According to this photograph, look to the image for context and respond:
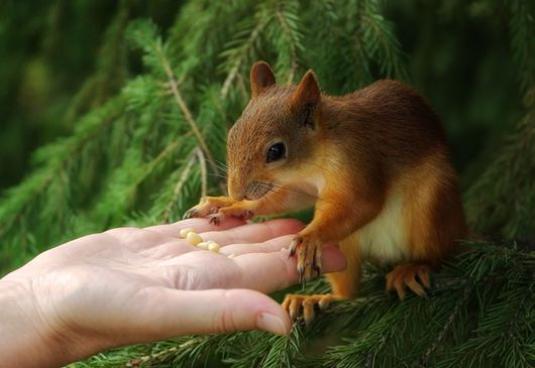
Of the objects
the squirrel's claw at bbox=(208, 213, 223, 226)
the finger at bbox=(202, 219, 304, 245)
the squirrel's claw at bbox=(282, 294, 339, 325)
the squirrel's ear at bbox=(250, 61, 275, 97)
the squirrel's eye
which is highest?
the squirrel's ear at bbox=(250, 61, 275, 97)

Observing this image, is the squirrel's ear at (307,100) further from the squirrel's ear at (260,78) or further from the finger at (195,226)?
the finger at (195,226)

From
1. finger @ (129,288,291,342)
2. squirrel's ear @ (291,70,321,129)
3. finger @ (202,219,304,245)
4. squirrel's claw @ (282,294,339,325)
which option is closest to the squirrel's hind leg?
squirrel's claw @ (282,294,339,325)

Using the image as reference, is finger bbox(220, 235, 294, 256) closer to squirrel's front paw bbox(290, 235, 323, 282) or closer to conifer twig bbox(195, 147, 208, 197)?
squirrel's front paw bbox(290, 235, 323, 282)

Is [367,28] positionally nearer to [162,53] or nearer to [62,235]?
[162,53]

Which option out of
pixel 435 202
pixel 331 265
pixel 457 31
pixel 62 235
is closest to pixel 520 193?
pixel 435 202

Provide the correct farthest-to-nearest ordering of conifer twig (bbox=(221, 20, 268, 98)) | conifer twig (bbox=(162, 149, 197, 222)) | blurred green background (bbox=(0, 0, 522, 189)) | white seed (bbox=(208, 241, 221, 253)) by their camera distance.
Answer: blurred green background (bbox=(0, 0, 522, 189))
conifer twig (bbox=(221, 20, 268, 98))
conifer twig (bbox=(162, 149, 197, 222))
white seed (bbox=(208, 241, 221, 253))

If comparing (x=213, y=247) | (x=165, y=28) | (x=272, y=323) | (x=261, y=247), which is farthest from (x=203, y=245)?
(x=165, y=28)

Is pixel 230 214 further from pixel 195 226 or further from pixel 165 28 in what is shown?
pixel 165 28
